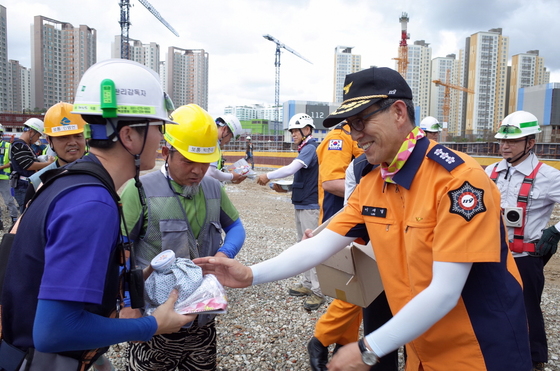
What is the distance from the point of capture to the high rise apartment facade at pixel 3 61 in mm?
60844

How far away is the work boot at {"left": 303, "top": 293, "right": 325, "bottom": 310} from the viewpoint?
5364 mm

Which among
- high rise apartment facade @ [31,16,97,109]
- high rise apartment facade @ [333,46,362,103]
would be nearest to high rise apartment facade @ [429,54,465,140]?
high rise apartment facade @ [333,46,362,103]

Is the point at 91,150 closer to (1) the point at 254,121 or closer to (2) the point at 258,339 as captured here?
(2) the point at 258,339

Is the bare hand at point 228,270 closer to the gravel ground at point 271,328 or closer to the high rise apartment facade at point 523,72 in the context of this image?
the gravel ground at point 271,328

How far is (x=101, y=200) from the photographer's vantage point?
1.37 meters

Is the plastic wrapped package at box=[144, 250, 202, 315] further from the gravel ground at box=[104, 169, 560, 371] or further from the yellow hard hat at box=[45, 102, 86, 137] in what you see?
the yellow hard hat at box=[45, 102, 86, 137]

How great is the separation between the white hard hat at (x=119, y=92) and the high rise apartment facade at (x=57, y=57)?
7733 cm

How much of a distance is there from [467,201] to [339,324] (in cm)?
236

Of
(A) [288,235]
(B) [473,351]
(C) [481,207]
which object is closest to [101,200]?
(C) [481,207]

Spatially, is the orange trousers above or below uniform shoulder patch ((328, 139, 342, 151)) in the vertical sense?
below

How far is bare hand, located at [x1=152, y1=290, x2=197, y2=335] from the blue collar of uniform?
1.11 m

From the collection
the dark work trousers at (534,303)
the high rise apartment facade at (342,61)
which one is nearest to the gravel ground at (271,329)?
the dark work trousers at (534,303)

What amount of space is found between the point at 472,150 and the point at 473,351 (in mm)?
29545

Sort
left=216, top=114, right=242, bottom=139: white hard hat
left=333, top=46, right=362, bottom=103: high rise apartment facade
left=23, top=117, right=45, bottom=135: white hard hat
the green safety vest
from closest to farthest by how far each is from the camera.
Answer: left=216, top=114, right=242, bottom=139: white hard hat
left=23, top=117, right=45, bottom=135: white hard hat
the green safety vest
left=333, top=46, right=362, bottom=103: high rise apartment facade
